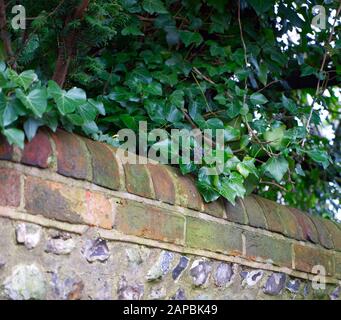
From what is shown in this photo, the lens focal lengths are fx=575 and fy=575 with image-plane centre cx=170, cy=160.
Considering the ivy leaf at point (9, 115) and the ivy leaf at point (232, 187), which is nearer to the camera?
the ivy leaf at point (9, 115)

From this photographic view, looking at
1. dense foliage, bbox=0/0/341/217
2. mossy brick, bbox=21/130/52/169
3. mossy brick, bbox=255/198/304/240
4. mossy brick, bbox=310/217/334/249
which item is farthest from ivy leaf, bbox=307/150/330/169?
mossy brick, bbox=21/130/52/169

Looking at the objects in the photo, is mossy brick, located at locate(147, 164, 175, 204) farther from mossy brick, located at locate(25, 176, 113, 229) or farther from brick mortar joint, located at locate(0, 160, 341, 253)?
mossy brick, located at locate(25, 176, 113, 229)

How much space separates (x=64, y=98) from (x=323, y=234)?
1297 mm

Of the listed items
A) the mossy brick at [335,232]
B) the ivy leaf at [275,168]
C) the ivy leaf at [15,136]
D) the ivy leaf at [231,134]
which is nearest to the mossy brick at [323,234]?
the mossy brick at [335,232]

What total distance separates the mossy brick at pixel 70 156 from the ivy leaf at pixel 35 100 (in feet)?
0.36

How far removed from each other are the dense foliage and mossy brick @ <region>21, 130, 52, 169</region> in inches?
6.0

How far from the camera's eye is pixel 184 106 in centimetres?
221

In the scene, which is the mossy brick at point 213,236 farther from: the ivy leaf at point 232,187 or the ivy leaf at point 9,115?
the ivy leaf at point 9,115

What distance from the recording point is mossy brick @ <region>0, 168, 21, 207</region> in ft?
4.04

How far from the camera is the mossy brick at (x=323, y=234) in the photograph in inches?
87.1

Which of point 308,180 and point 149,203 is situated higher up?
point 308,180
